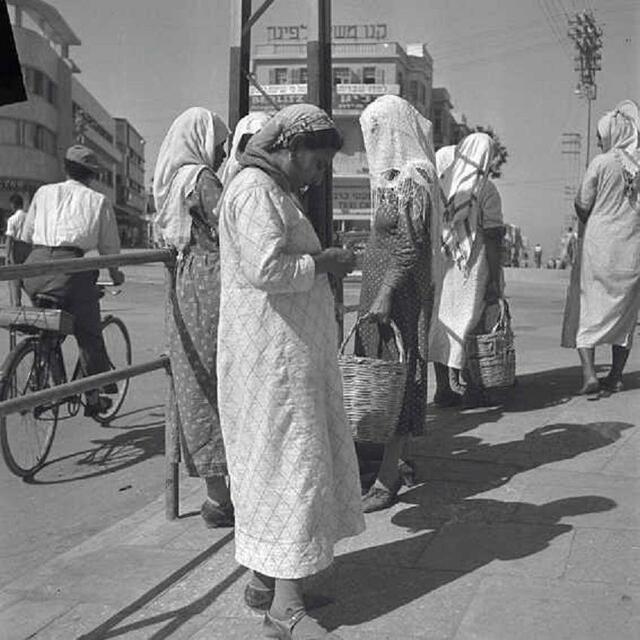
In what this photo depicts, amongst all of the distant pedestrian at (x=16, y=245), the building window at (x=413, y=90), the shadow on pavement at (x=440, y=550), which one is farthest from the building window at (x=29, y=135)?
the shadow on pavement at (x=440, y=550)

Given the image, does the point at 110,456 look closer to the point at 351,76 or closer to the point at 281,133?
the point at 281,133

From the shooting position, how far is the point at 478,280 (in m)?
6.95

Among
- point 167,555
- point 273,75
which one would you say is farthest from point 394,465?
point 273,75

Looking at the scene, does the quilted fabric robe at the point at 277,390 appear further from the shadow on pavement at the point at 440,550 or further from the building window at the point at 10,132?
the building window at the point at 10,132

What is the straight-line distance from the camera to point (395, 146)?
15.8ft

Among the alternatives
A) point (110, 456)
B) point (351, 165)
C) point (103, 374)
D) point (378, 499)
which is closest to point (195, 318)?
point (103, 374)

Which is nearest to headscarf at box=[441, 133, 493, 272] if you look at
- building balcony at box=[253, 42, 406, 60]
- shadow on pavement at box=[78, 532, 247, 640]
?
shadow on pavement at box=[78, 532, 247, 640]

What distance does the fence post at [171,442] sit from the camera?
4.61 m

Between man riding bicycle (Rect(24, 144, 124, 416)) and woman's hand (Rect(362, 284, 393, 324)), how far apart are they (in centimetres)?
207

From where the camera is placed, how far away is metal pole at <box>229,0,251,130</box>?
595 centimetres

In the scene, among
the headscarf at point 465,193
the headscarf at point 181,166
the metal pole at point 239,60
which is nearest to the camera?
the headscarf at point 181,166

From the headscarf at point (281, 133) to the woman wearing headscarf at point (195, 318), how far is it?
1.11 m

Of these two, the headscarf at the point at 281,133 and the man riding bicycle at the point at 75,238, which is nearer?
the headscarf at the point at 281,133

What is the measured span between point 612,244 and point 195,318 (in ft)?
12.1
